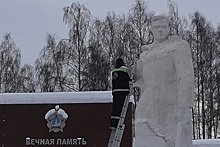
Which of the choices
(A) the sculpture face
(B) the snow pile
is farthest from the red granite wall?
(A) the sculpture face

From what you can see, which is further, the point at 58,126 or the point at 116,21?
the point at 116,21

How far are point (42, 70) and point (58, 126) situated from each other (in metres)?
10.6

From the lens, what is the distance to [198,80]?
76.8 feet

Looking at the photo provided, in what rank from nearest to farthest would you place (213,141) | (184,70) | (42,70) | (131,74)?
(184,70) → (131,74) → (213,141) → (42,70)

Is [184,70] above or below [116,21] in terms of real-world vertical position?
below

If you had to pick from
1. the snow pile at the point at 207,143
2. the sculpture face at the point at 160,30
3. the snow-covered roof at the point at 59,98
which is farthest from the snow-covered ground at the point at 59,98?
the sculpture face at the point at 160,30

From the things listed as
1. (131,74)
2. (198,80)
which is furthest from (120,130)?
(198,80)

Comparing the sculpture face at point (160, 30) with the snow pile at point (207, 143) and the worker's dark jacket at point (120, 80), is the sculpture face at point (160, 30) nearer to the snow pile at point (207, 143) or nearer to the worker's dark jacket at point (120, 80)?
the worker's dark jacket at point (120, 80)

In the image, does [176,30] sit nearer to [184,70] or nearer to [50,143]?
[50,143]

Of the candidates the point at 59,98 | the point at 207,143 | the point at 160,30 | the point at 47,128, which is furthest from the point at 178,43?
the point at 47,128

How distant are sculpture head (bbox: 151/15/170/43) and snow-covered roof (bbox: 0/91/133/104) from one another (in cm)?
1016

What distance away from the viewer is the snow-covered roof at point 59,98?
15.6 m

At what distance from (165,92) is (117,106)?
1.76 feet

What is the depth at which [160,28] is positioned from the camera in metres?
5.26
